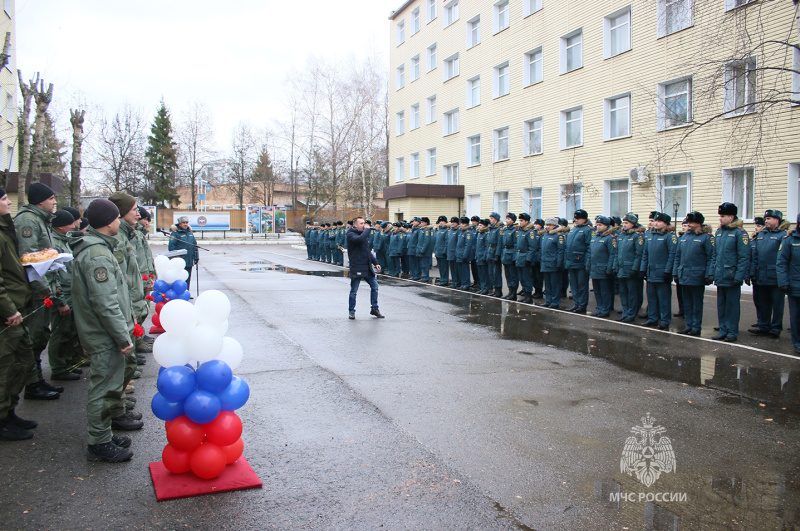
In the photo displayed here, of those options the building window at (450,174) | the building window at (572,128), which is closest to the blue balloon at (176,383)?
the building window at (572,128)

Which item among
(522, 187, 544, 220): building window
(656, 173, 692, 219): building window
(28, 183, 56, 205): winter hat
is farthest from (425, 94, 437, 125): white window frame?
(28, 183, 56, 205): winter hat

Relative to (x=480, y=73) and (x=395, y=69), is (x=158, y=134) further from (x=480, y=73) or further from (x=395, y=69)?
(x=480, y=73)

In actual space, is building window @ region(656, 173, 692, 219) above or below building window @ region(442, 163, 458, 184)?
below

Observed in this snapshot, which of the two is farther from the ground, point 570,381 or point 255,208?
point 255,208

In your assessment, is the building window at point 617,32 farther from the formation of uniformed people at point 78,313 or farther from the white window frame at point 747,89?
the formation of uniformed people at point 78,313

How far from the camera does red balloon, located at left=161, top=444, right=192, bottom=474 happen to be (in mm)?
4148

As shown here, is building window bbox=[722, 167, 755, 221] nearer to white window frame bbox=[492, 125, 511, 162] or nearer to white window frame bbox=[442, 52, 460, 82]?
white window frame bbox=[492, 125, 511, 162]


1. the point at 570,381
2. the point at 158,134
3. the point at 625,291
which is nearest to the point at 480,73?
the point at 625,291

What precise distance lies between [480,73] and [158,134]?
48475 millimetres

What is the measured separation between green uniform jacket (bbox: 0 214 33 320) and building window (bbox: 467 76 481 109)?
29105 mm

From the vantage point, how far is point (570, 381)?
682 cm

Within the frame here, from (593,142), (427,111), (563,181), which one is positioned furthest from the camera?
(427,111)

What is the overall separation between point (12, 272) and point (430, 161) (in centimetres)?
3327

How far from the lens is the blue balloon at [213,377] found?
4.14 m
